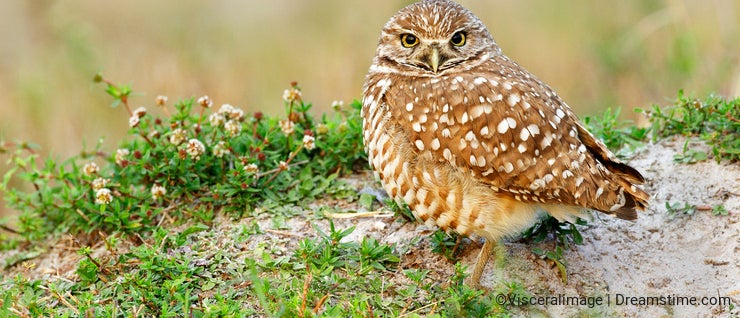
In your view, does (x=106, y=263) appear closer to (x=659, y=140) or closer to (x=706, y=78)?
(x=659, y=140)

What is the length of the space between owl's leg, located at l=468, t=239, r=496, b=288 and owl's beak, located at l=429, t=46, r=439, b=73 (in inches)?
37.5

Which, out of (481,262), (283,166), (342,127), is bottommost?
(481,262)

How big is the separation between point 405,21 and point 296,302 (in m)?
1.70

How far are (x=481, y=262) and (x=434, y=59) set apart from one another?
109 cm

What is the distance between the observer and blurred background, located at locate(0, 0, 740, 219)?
21.9ft

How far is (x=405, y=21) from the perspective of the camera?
14.0 ft

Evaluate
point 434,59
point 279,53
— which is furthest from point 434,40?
point 279,53

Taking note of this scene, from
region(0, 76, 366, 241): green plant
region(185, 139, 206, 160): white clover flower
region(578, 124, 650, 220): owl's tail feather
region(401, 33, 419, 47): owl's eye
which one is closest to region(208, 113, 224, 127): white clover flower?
region(0, 76, 366, 241): green plant

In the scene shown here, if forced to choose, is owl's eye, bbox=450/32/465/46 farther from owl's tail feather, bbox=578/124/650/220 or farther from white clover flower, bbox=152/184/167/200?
white clover flower, bbox=152/184/167/200

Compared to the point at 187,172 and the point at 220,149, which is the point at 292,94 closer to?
the point at 220,149

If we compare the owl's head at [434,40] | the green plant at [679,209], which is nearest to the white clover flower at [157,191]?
the owl's head at [434,40]

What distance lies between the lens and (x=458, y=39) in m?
4.27

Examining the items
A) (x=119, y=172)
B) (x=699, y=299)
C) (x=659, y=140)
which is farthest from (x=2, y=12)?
(x=699, y=299)

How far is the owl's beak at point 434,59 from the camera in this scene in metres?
4.12
